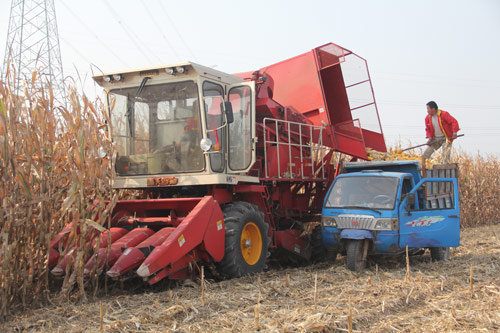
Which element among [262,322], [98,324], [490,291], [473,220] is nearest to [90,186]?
[98,324]

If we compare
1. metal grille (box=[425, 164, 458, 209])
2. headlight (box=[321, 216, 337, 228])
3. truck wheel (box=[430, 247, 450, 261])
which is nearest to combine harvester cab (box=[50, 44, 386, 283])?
headlight (box=[321, 216, 337, 228])

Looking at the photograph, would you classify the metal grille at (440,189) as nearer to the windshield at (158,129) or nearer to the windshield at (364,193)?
the windshield at (364,193)

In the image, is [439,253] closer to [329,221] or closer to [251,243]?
[329,221]

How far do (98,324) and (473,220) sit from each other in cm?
1209

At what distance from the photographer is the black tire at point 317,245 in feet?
27.2

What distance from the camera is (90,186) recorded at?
505 centimetres

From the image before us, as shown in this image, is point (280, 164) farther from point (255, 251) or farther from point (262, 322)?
point (262, 322)

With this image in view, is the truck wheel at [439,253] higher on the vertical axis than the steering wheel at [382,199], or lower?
lower

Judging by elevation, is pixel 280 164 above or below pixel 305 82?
below

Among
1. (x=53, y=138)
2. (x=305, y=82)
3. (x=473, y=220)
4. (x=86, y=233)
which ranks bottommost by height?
(x=473, y=220)

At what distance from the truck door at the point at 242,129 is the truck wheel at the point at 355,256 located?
1834 millimetres

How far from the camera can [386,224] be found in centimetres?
696

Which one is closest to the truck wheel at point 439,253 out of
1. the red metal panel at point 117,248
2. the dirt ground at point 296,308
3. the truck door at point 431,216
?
the truck door at point 431,216

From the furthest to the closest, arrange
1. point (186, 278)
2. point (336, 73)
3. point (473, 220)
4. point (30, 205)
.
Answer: point (473, 220) → point (336, 73) → point (186, 278) → point (30, 205)
